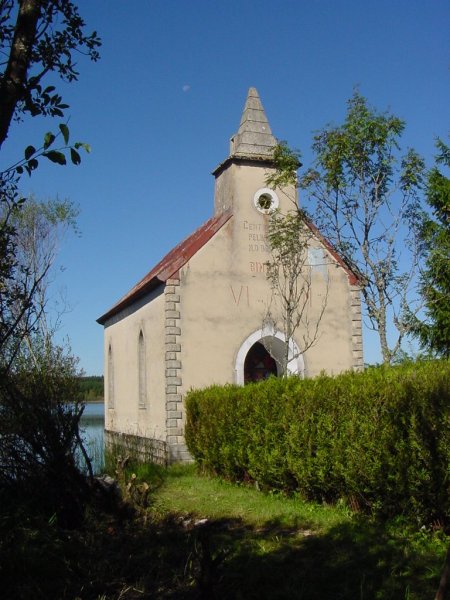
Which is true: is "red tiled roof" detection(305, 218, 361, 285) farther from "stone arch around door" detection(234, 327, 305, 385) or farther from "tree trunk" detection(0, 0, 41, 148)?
"tree trunk" detection(0, 0, 41, 148)

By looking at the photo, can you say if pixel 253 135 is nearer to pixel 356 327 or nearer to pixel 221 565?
pixel 356 327

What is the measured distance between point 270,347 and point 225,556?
13.4 m

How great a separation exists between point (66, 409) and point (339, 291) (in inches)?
433

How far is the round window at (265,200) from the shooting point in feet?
59.7

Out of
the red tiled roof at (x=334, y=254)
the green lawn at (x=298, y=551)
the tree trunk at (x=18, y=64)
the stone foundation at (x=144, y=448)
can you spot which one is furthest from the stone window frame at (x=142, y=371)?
the tree trunk at (x=18, y=64)

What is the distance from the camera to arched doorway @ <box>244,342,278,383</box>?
19.5 meters

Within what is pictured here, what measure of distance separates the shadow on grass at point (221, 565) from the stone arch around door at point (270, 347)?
8902 mm

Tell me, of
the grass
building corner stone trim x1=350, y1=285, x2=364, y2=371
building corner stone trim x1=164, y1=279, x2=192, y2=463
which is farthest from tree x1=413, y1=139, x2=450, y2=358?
the grass

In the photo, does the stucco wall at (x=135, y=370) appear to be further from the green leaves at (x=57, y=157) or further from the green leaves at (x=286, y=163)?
the green leaves at (x=57, y=157)

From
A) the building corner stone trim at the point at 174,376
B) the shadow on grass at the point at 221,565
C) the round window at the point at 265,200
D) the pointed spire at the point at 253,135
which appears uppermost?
the pointed spire at the point at 253,135

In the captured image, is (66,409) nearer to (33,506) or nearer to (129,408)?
(33,506)

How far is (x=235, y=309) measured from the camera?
1753cm

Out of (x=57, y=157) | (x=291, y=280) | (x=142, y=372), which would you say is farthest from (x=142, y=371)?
(x=57, y=157)

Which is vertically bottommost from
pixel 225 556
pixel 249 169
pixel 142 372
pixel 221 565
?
pixel 221 565
